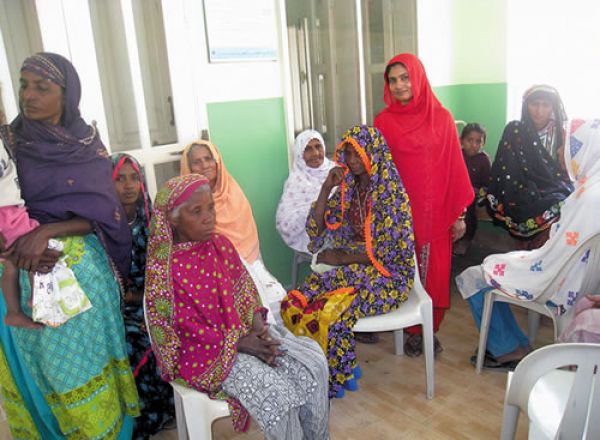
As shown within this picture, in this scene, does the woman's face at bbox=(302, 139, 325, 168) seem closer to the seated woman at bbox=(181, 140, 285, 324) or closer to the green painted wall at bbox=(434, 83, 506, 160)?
the seated woman at bbox=(181, 140, 285, 324)

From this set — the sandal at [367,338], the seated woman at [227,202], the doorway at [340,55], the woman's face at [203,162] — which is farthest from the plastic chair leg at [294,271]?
the doorway at [340,55]

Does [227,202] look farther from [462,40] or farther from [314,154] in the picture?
[462,40]

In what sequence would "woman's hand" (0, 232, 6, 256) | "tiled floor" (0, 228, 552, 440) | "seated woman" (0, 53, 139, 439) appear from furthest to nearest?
"tiled floor" (0, 228, 552, 440)
"seated woman" (0, 53, 139, 439)
"woman's hand" (0, 232, 6, 256)

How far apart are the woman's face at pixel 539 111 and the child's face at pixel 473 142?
1.52 feet

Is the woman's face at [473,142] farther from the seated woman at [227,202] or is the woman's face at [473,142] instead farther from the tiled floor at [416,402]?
the seated woman at [227,202]

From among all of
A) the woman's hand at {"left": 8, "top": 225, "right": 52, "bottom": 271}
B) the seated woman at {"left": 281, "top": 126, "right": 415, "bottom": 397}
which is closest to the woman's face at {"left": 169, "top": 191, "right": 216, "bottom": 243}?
the woman's hand at {"left": 8, "top": 225, "right": 52, "bottom": 271}

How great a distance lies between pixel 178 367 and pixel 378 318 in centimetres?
90

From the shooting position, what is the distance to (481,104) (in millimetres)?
4090

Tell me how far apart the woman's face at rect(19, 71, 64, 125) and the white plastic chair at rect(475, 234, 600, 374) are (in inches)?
74.9

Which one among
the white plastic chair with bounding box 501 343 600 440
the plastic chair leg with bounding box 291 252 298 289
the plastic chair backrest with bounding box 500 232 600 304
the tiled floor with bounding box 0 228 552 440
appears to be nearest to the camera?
the white plastic chair with bounding box 501 343 600 440

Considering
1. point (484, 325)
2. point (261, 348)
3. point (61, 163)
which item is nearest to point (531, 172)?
point (484, 325)

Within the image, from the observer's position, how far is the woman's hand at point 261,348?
1727 mm

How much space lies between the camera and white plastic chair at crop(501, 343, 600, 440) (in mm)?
1205

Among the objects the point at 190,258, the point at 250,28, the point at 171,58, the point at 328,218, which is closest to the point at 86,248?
the point at 190,258
